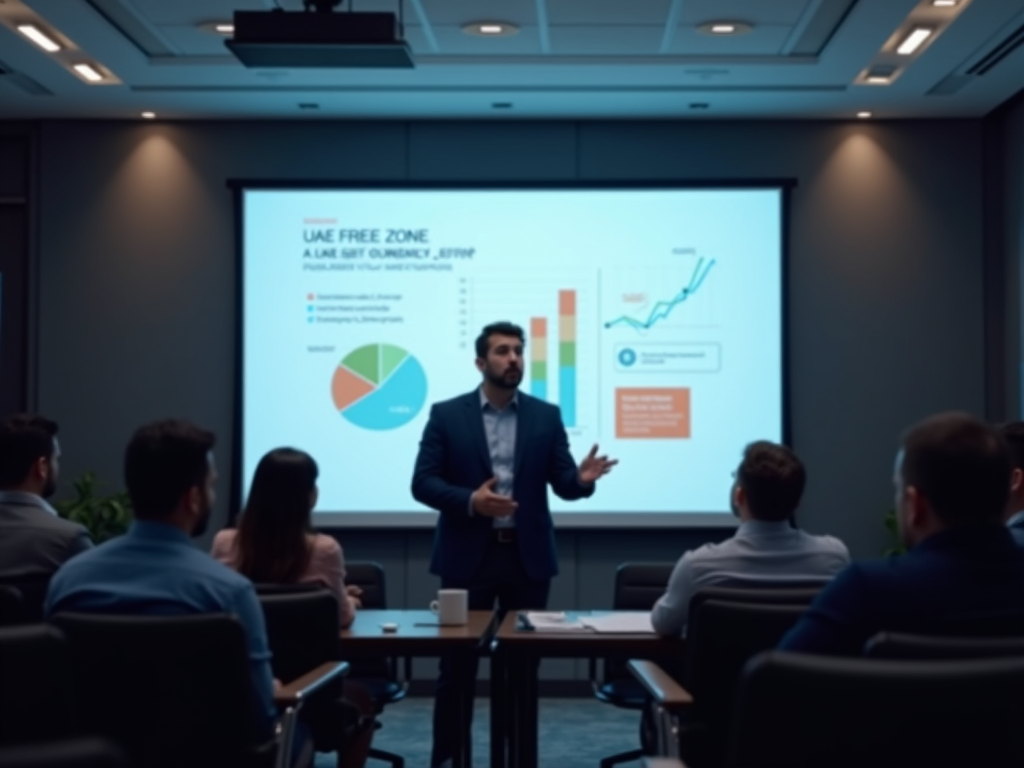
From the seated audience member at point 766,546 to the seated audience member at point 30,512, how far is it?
175 centimetres

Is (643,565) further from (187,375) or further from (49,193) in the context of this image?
(49,193)

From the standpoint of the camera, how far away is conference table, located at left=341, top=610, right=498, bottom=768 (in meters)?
3.83

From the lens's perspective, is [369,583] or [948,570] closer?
[948,570]

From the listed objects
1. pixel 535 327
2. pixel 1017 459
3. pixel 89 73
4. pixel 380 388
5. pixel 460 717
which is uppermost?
pixel 89 73

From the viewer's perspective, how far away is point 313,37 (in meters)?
5.14

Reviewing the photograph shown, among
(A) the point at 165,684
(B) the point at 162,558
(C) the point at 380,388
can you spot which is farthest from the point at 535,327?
(A) the point at 165,684

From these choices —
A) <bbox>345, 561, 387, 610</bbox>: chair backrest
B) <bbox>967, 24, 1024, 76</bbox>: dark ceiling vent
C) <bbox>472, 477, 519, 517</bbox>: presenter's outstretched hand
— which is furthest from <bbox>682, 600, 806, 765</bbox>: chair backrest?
<bbox>967, 24, 1024, 76</bbox>: dark ceiling vent

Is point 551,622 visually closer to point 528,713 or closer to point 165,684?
point 528,713

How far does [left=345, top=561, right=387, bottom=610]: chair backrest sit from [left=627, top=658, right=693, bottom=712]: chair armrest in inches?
70.2

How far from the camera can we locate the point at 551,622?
405cm

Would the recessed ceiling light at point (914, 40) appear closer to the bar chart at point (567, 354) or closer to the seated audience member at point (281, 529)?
the bar chart at point (567, 354)

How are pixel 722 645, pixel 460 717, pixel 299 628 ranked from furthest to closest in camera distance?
pixel 460 717
pixel 299 628
pixel 722 645

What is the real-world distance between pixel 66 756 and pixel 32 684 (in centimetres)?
80

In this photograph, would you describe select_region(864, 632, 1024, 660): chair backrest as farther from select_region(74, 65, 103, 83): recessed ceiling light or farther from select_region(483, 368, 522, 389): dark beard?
select_region(74, 65, 103, 83): recessed ceiling light
